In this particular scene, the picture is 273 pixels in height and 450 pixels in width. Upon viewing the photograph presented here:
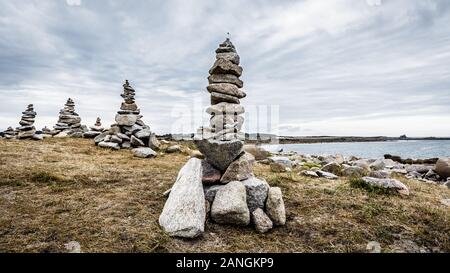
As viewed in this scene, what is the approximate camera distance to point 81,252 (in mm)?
5328

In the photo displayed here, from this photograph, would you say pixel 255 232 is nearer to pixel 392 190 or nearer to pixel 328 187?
pixel 328 187

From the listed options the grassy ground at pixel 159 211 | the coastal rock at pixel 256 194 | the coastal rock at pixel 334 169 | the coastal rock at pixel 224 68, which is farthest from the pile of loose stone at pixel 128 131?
the coastal rock at pixel 256 194

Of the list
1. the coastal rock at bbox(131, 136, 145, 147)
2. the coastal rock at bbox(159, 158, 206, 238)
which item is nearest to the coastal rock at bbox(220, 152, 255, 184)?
the coastal rock at bbox(159, 158, 206, 238)

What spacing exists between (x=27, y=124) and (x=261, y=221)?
82.4ft

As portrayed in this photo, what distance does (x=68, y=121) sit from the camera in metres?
31.5

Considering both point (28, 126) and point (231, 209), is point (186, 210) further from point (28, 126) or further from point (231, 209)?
point (28, 126)

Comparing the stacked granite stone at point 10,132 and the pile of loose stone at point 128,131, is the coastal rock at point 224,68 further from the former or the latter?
the stacked granite stone at point 10,132

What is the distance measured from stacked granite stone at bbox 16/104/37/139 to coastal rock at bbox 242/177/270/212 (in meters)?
23.2

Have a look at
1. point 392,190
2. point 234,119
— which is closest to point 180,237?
point 234,119

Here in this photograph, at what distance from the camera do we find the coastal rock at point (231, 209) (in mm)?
6969

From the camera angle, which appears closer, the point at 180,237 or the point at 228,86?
the point at 180,237
